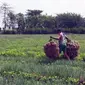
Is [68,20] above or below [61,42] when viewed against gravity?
above

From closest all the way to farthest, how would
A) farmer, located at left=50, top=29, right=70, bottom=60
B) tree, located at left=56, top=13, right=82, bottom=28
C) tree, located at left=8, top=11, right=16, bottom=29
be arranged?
farmer, located at left=50, top=29, right=70, bottom=60 < tree, located at left=56, top=13, right=82, bottom=28 < tree, located at left=8, top=11, right=16, bottom=29

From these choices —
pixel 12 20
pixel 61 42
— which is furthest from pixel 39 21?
pixel 61 42

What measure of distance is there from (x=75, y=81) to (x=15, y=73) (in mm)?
2139

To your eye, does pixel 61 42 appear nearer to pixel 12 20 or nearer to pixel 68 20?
pixel 68 20

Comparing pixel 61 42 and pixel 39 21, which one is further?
pixel 39 21

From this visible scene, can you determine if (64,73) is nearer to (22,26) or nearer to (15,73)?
(15,73)

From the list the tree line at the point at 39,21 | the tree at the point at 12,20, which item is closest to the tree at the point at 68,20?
the tree line at the point at 39,21

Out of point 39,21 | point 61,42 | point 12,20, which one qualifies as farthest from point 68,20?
point 61,42

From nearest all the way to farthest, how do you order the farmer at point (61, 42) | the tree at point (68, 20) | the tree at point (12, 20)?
the farmer at point (61, 42)
the tree at point (68, 20)
the tree at point (12, 20)

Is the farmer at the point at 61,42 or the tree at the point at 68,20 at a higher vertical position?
the tree at the point at 68,20

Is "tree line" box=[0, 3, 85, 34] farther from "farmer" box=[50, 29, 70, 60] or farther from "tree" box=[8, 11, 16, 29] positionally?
"farmer" box=[50, 29, 70, 60]

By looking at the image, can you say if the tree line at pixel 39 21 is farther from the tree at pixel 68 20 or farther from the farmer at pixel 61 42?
the farmer at pixel 61 42

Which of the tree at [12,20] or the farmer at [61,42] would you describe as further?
the tree at [12,20]

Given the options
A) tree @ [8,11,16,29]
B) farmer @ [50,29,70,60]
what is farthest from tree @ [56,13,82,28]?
farmer @ [50,29,70,60]
